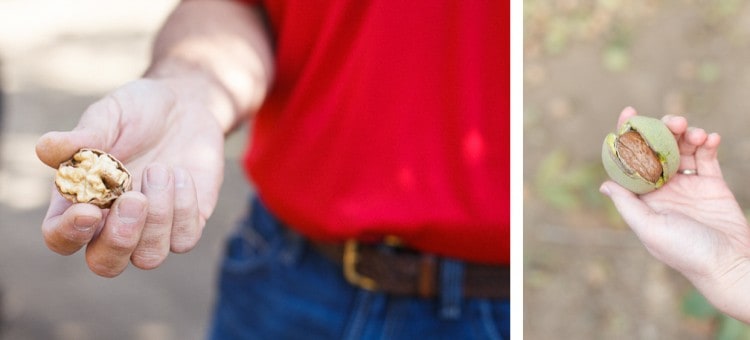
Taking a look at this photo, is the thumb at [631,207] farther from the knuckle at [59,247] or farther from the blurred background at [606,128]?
the blurred background at [606,128]

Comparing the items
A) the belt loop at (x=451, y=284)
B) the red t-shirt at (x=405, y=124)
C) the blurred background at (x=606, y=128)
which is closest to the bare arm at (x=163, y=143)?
the red t-shirt at (x=405, y=124)

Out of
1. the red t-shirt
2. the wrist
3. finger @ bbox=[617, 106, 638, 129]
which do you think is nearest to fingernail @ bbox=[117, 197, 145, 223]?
the wrist

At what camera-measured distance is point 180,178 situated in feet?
2.84

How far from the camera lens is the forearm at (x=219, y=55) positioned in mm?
1110

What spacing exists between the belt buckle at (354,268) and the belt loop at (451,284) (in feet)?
0.32

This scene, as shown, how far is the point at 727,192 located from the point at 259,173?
26.9 inches

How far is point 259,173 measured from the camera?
1.34 metres

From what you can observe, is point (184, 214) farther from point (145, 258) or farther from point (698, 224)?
point (698, 224)

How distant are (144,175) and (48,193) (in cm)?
237

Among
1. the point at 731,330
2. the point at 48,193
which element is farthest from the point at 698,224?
the point at 48,193

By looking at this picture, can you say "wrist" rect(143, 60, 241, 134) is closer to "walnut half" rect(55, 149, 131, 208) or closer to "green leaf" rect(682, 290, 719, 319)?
"walnut half" rect(55, 149, 131, 208)

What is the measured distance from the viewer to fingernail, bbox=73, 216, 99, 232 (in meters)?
0.79

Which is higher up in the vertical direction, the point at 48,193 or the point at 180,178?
the point at 180,178

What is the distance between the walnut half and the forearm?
0.20 metres
